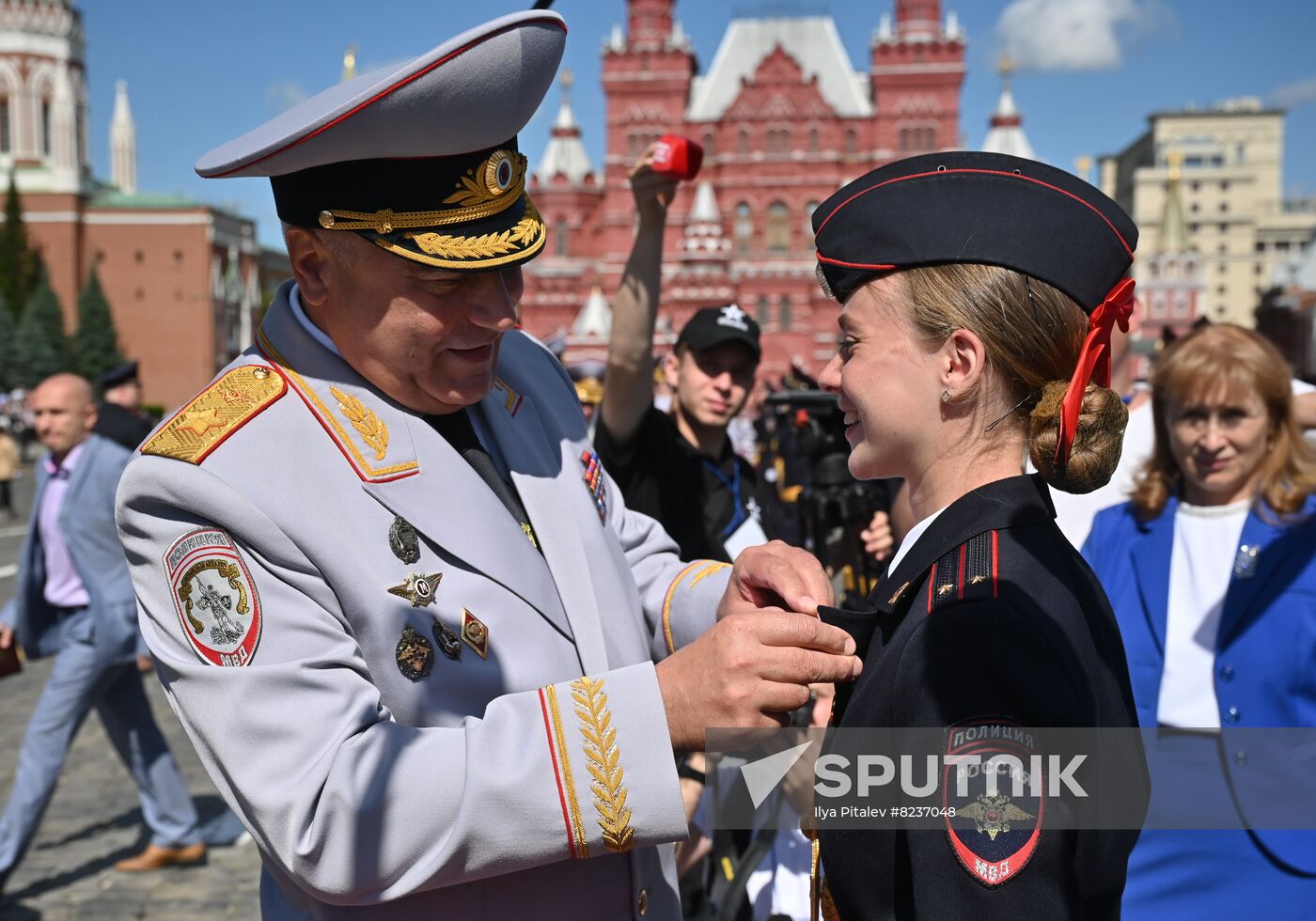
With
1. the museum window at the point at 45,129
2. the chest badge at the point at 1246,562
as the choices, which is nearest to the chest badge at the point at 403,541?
the chest badge at the point at 1246,562

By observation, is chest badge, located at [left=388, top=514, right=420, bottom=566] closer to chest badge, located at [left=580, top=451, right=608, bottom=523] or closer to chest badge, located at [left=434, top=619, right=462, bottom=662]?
chest badge, located at [left=434, top=619, right=462, bottom=662]

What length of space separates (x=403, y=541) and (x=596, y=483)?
22.1 inches

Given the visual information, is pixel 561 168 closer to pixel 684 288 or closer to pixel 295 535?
pixel 684 288

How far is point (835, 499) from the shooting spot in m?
4.01

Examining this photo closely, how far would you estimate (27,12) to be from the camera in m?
68.1

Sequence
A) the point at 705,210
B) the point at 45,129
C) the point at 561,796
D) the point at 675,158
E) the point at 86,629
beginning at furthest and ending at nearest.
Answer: the point at 45,129, the point at 705,210, the point at 86,629, the point at 675,158, the point at 561,796

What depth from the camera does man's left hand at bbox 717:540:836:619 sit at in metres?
1.67

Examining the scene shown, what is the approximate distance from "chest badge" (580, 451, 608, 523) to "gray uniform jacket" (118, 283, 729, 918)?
10 cm

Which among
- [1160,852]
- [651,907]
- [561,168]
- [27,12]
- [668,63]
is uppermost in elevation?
[27,12]

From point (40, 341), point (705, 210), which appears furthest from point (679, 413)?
point (40, 341)

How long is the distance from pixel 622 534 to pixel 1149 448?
2.26m

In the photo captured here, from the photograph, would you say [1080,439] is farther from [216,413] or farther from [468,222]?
[216,413]

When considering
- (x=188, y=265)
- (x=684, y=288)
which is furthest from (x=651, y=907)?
(x=188, y=265)

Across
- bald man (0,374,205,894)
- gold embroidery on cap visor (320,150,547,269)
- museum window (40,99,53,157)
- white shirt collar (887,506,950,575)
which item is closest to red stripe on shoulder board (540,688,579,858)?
white shirt collar (887,506,950,575)
